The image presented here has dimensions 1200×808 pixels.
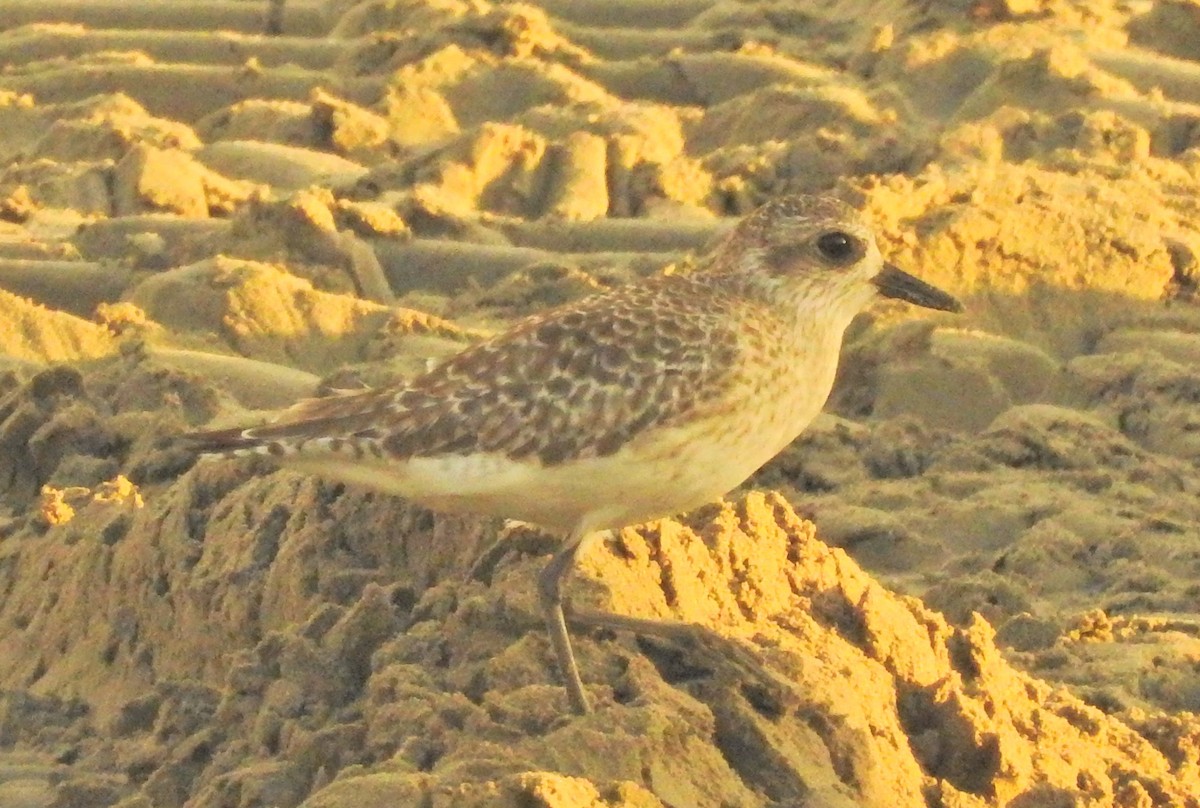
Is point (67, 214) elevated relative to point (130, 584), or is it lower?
lower

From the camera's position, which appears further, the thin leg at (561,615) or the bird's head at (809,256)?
the bird's head at (809,256)

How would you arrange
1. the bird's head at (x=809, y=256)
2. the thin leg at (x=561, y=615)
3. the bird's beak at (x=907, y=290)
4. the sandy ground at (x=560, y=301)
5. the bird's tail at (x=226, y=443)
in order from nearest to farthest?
1. the thin leg at (x=561, y=615)
2. the sandy ground at (x=560, y=301)
3. the bird's tail at (x=226, y=443)
4. the bird's head at (x=809, y=256)
5. the bird's beak at (x=907, y=290)

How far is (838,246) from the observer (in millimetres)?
6457

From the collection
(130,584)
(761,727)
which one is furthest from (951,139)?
(761,727)

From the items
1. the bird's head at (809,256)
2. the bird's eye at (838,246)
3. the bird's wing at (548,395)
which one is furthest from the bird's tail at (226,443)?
the bird's eye at (838,246)

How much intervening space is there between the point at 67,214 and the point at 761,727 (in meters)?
7.05

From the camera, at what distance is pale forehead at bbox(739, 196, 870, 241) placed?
21.1 ft

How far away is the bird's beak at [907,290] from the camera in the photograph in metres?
6.61

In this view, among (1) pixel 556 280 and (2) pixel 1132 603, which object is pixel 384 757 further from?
(1) pixel 556 280

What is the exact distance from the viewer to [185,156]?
1232 centimetres

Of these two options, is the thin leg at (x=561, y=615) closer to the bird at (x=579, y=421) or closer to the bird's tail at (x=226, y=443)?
the bird at (x=579, y=421)

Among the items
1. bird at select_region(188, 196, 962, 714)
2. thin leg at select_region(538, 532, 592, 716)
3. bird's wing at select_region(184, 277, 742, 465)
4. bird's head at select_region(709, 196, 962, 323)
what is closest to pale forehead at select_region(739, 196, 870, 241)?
bird's head at select_region(709, 196, 962, 323)

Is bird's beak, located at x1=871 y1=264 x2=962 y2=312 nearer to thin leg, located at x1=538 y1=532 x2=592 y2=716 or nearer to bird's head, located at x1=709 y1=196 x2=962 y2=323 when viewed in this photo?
bird's head, located at x1=709 y1=196 x2=962 y2=323

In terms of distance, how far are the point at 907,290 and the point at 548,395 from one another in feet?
4.03
